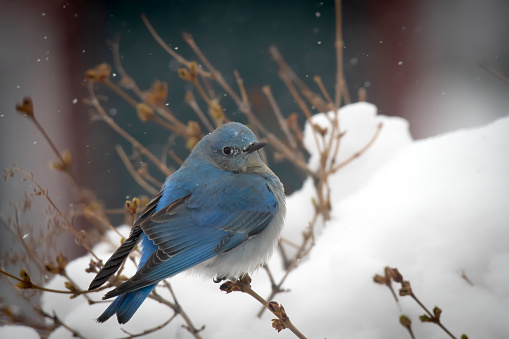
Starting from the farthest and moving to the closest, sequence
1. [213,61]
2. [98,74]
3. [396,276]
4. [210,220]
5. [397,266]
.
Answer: [213,61]
[98,74]
[397,266]
[210,220]
[396,276]

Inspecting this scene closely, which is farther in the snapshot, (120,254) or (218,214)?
(218,214)

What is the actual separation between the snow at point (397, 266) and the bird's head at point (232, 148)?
2.13 ft

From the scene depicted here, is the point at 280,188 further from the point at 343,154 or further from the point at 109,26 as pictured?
the point at 109,26

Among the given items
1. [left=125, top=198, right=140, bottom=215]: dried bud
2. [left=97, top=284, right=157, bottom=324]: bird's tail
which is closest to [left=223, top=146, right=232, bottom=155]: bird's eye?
[left=125, top=198, right=140, bottom=215]: dried bud

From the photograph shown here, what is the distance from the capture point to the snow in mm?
2254

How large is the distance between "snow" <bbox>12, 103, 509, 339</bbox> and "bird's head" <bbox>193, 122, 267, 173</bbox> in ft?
2.13

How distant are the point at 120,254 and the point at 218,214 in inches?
22.7

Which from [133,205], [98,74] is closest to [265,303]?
[133,205]

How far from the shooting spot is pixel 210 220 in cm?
228

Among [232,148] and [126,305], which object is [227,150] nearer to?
[232,148]

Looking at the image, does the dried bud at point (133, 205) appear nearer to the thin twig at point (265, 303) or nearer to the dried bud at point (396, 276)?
the thin twig at point (265, 303)

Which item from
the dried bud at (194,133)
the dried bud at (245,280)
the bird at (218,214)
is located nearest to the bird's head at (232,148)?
the bird at (218,214)

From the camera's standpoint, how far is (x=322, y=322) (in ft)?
7.62

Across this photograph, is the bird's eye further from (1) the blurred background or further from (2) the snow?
(1) the blurred background
